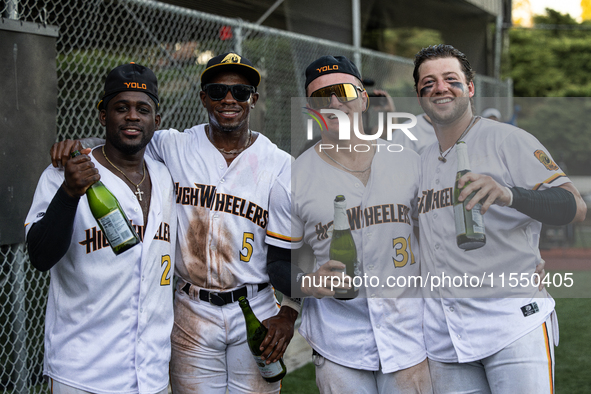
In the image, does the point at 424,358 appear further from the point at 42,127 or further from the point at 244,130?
the point at 42,127

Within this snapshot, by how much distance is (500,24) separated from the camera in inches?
542

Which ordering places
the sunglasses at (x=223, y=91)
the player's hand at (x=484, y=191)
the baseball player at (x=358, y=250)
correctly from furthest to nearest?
the sunglasses at (x=223, y=91) → the baseball player at (x=358, y=250) → the player's hand at (x=484, y=191)

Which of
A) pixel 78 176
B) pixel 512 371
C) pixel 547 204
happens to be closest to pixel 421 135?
pixel 547 204

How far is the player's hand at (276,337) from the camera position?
268 cm

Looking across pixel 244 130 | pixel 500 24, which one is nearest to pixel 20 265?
pixel 244 130

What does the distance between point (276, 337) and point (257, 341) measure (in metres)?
0.12

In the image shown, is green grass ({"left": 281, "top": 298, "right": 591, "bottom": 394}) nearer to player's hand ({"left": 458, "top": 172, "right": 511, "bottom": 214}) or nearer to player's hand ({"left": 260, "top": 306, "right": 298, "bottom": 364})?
player's hand ({"left": 260, "top": 306, "right": 298, "bottom": 364})

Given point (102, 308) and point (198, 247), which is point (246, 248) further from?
point (102, 308)

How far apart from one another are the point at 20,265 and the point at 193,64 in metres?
2.99

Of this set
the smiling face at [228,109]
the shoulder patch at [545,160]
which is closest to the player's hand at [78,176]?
the smiling face at [228,109]

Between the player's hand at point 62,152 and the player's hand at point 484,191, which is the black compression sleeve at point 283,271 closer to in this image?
the player's hand at point 484,191

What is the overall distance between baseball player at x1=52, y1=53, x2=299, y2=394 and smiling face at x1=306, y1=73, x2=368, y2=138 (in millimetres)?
400

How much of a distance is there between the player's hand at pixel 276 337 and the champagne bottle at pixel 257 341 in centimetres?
4

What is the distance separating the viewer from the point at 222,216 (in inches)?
111
